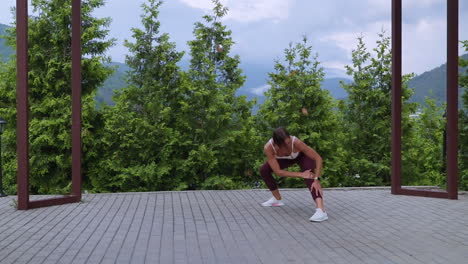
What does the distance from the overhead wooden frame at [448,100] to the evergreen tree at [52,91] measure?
5.49 meters

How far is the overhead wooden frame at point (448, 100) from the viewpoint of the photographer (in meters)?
7.37

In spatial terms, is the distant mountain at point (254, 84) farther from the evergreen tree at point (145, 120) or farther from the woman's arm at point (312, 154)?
the woman's arm at point (312, 154)

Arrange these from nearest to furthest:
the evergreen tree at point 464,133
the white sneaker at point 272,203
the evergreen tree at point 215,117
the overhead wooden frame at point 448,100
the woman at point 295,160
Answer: the woman at point 295,160 < the white sneaker at point 272,203 < the overhead wooden frame at point 448,100 < the evergreen tree at point 464,133 < the evergreen tree at point 215,117

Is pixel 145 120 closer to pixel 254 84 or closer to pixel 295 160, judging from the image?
pixel 254 84

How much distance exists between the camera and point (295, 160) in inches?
266

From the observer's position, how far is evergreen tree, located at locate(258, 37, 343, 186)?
961cm

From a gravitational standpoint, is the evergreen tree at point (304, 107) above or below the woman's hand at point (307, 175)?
above

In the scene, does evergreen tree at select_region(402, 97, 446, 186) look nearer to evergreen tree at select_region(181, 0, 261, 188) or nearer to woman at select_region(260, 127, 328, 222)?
evergreen tree at select_region(181, 0, 261, 188)

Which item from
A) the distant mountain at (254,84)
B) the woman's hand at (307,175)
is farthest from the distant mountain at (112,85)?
the woman's hand at (307,175)

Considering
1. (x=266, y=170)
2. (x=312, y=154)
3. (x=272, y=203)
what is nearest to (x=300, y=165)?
(x=312, y=154)

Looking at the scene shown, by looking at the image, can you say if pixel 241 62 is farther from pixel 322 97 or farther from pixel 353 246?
pixel 353 246

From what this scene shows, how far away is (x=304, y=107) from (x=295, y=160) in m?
3.11

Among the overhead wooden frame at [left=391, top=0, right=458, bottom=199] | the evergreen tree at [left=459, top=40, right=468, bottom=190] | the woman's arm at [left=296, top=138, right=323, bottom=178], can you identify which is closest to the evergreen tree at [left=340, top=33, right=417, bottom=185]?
the evergreen tree at [left=459, top=40, right=468, bottom=190]

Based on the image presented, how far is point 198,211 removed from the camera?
6.66m
